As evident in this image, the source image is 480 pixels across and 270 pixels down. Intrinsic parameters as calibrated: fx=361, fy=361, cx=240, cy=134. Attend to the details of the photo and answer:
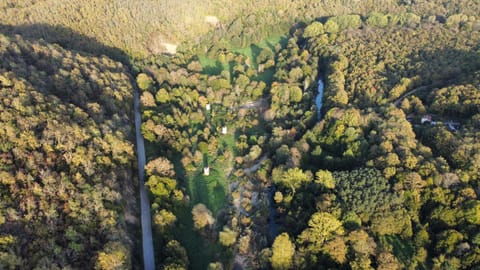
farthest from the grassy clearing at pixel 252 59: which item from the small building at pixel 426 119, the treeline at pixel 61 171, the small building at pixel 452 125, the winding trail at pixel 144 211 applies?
the small building at pixel 452 125

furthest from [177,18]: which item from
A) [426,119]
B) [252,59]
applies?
[426,119]

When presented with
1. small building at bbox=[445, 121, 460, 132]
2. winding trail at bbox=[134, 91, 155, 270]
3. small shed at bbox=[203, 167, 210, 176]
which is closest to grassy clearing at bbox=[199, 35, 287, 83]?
winding trail at bbox=[134, 91, 155, 270]

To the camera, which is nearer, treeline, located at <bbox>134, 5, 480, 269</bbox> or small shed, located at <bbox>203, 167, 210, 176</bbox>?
treeline, located at <bbox>134, 5, 480, 269</bbox>

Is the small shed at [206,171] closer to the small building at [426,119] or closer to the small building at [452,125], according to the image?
the small building at [426,119]

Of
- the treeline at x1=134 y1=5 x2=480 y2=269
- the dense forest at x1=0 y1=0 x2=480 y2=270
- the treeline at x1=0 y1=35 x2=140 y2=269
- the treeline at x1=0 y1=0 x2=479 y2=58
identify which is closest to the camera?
the treeline at x1=0 y1=35 x2=140 y2=269

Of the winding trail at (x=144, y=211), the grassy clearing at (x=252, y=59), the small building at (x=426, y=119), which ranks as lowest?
the winding trail at (x=144, y=211)

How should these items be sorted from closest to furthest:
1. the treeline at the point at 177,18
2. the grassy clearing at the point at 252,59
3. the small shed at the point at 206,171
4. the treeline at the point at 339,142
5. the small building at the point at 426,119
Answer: the treeline at the point at 339,142, the small shed at the point at 206,171, the small building at the point at 426,119, the treeline at the point at 177,18, the grassy clearing at the point at 252,59

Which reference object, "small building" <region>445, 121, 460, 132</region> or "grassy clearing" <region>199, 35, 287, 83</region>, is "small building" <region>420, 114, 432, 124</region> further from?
"grassy clearing" <region>199, 35, 287, 83</region>

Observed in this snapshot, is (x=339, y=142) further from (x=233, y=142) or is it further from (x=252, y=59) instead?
(x=252, y=59)
